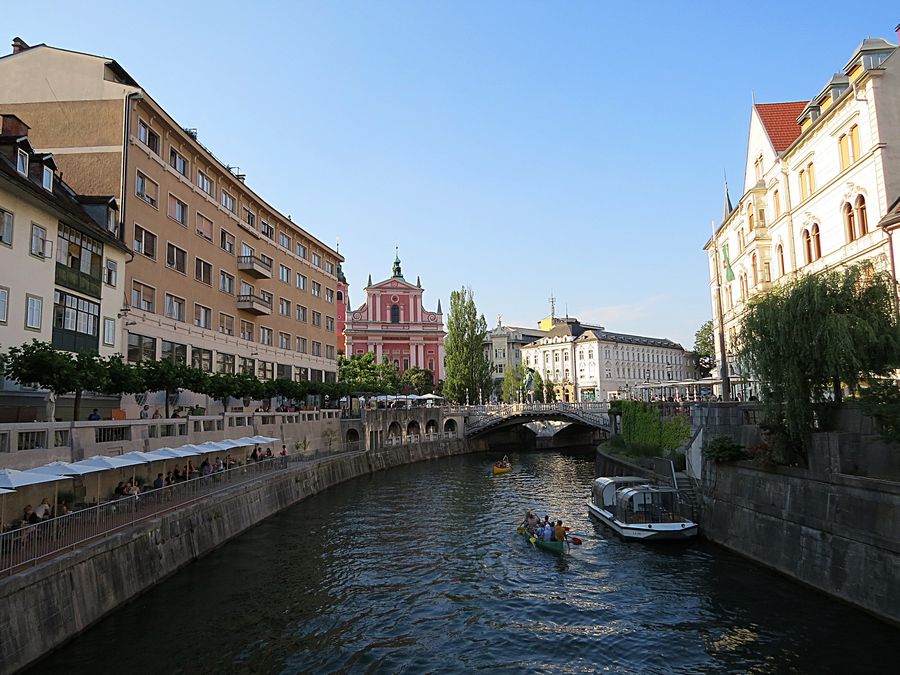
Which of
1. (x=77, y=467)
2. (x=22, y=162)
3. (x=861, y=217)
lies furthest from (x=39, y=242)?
(x=861, y=217)

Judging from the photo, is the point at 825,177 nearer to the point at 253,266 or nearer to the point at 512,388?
the point at 253,266

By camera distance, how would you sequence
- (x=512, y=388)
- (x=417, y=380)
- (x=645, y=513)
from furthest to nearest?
1. (x=512, y=388)
2. (x=417, y=380)
3. (x=645, y=513)

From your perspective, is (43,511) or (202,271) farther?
(202,271)

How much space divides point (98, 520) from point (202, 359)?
29992 mm

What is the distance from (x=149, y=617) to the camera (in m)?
18.7

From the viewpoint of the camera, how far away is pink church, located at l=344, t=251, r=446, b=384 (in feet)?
369

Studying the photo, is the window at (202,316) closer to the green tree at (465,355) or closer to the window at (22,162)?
the window at (22,162)

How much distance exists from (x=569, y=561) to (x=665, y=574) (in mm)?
4035

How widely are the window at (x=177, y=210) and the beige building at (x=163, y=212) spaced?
86 mm

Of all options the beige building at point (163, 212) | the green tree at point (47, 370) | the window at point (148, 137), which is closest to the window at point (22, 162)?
the beige building at point (163, 212)

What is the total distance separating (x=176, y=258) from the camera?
4512cm

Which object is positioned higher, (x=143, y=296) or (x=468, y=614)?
(x=143, y=296)

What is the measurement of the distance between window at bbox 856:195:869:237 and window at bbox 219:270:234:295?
44211mm

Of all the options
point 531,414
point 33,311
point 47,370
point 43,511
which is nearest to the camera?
point 43,511
